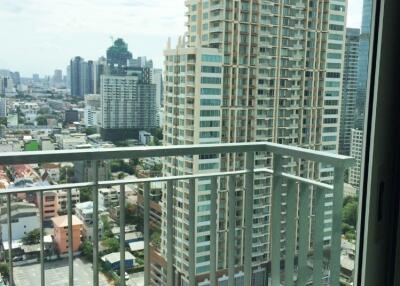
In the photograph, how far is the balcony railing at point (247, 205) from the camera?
210 cm

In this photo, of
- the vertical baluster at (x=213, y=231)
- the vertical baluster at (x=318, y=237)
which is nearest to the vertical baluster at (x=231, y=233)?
the vertical baluster at (x=213, y=231)

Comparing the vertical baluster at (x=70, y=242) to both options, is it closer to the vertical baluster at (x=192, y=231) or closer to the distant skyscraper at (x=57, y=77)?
the distant skyscraper at (x=57, y=77)

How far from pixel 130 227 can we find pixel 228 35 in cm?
166

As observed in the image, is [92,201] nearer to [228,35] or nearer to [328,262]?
[328,262]

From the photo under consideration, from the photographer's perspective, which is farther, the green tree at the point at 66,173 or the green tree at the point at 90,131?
the green tree at the point at 90,131

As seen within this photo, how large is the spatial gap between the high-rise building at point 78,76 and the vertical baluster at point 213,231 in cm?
95

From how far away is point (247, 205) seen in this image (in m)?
2.70

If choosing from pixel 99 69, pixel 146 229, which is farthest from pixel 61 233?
pixel 99 69

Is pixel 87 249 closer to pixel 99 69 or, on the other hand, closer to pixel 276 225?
pixel 99 69

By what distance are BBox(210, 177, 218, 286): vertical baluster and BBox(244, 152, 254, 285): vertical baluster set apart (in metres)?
0.24

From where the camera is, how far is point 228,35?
10.3ft

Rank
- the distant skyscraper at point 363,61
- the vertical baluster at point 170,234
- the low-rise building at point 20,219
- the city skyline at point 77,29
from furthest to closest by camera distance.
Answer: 1. the vertical baluster at point 170,234
2. the city skyline at point 77,29
3. the low-rise building at point 20,219
4. the distant skyscraper at point 363,61

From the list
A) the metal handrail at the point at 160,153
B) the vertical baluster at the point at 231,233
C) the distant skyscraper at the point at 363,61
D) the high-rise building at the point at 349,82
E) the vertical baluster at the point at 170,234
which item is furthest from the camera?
the vertical baluster at the point at 231,233

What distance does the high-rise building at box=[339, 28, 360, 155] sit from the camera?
4.46 feet
